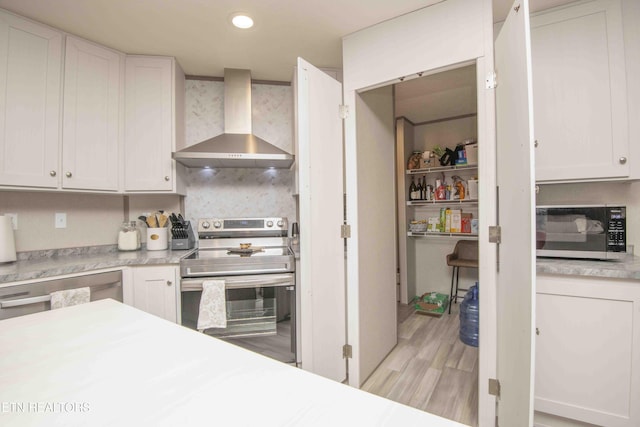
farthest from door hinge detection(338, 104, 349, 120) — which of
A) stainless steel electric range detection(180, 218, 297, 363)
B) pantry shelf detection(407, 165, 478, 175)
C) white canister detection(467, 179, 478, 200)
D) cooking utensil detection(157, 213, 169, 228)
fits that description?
white canister detection(467, 179, 478, 200)

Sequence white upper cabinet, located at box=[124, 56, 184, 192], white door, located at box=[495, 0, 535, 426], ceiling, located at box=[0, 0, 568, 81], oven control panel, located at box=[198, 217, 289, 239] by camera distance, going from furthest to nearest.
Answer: oven control panel, located at box=[198, 217, 289, 239] → white upper cabinet, located at box=[124, 56, 184, 192] → ceiling, located at box=[0, 0, 568, 81] → white door, located at box=[495, 0, 535, 426]

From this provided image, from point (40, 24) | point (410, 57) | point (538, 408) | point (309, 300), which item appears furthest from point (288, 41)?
point (538, 408)

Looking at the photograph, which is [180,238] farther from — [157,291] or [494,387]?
[494,387]

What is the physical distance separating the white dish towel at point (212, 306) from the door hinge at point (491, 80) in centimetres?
199

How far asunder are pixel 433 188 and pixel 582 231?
7.22 feet

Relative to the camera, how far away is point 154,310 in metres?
1.87

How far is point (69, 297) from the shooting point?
61.4 inches

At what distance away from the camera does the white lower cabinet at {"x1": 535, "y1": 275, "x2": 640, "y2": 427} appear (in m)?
1.30

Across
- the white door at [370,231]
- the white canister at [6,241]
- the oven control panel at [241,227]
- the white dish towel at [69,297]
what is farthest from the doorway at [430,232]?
the white canister at [6,241]

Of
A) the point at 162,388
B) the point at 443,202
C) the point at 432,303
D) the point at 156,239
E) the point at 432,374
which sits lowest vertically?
the point at 432,374

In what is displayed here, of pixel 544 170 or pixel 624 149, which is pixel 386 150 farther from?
pixel 624 149

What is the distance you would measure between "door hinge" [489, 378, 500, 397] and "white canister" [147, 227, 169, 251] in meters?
2.48

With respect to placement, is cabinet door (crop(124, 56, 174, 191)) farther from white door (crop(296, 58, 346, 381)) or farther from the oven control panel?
white door (crop(296, 58, 346, 381))

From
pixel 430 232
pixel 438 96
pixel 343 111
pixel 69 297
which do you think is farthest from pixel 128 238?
pixel 438 96
